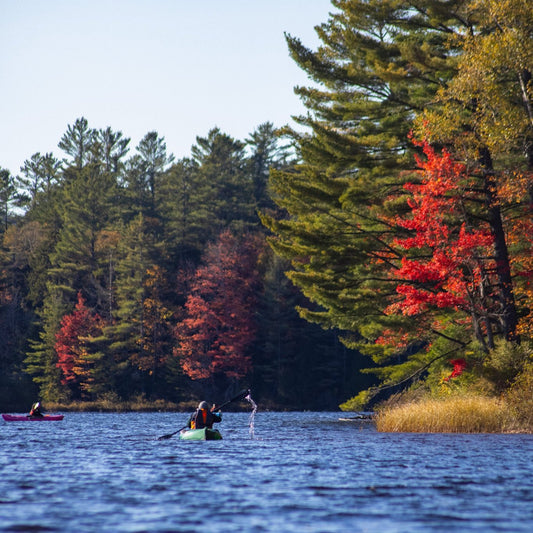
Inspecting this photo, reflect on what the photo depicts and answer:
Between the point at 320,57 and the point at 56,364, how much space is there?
4807 centimetres

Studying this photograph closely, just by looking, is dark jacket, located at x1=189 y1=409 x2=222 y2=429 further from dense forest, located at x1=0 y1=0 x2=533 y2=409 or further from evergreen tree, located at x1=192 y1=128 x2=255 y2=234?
evergreen tree, located at x1=192 y1=128 x2=255 y2=234

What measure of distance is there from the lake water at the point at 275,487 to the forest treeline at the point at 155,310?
5070 cm

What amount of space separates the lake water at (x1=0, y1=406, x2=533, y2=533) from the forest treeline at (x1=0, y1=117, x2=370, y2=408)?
50.7 m

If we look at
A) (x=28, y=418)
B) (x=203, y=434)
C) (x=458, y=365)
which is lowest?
(x=203, y=434)

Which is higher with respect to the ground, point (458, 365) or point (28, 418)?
point (458, 365)

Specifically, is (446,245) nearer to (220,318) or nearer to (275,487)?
(275,487)

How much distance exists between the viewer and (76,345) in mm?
73500

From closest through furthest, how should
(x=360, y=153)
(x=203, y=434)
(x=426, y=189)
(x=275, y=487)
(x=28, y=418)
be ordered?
(x=275, y=487) < (x=203, y=434) < (x=426, y=189) < (x=360, y=153) < (x=28, y=418)

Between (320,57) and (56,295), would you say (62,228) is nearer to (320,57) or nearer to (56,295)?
(56,295)

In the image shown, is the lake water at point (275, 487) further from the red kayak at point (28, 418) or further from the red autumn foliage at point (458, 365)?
the red kayak at point (28, 418)

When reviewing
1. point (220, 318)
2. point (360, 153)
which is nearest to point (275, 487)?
point (360, 153)

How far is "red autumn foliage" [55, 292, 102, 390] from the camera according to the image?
7175cm

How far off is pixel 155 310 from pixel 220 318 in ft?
22.3

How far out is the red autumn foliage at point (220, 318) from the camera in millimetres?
71812
